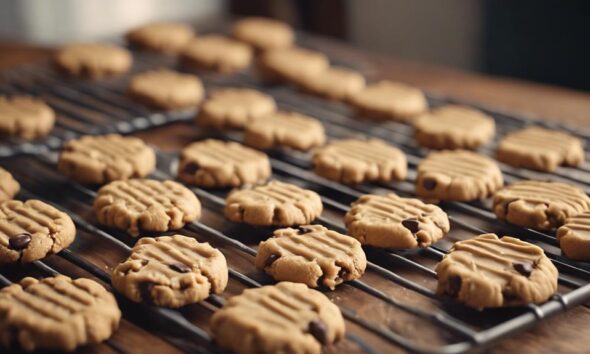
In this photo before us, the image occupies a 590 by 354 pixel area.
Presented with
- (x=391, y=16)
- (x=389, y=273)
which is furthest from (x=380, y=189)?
(x=391, y=16)

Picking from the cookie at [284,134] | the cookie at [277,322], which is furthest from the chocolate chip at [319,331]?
the cookie at [284,134]

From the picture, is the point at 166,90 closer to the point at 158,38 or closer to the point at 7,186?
the point at 158,38

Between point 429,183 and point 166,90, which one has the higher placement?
point 429,183

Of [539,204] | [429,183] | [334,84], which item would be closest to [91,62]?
[334,84]

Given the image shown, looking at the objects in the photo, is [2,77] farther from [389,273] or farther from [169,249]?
[389,273]

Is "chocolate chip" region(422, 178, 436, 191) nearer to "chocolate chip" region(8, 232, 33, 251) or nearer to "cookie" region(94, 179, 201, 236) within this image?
"cookie" region(94, 179, 201, 236)

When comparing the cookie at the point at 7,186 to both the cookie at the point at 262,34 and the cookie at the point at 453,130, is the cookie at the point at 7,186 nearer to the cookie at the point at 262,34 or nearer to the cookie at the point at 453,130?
the cookie at the point at 453,130

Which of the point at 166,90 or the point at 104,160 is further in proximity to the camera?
the point at 166,90
